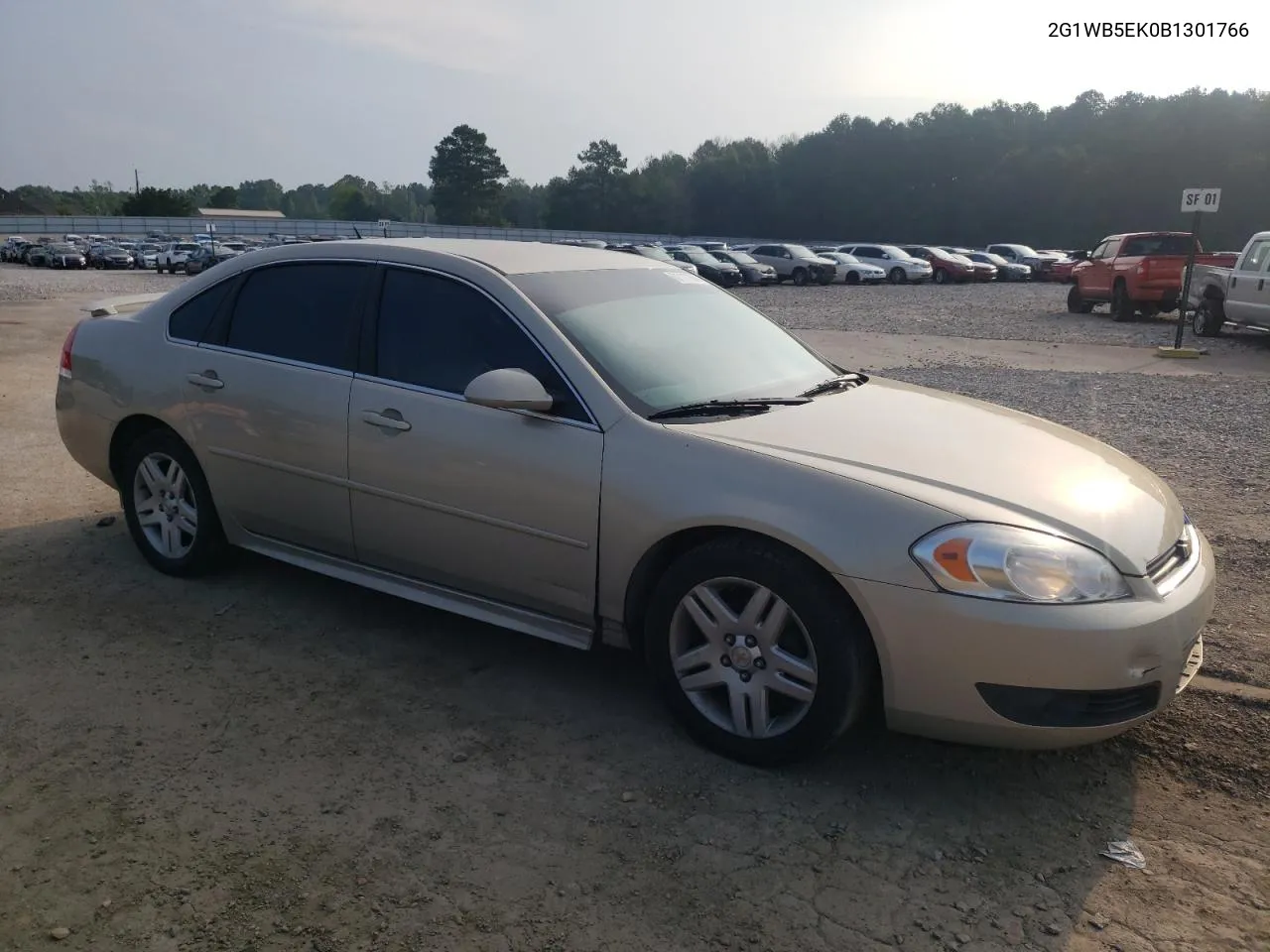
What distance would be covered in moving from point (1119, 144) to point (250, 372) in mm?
76230

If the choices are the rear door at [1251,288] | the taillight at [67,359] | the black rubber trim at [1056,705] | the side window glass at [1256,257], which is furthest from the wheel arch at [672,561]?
the side window glass at [1256,257]

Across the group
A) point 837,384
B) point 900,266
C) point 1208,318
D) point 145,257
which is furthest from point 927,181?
point 837,384

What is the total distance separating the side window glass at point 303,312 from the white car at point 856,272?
35.2 m

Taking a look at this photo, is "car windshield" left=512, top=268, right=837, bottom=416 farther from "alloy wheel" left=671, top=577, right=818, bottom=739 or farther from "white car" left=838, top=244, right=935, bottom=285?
"white car" left=838, top=244, right=935, bottom=285

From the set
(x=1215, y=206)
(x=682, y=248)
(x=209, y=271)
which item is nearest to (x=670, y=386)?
(x=209, y=271)

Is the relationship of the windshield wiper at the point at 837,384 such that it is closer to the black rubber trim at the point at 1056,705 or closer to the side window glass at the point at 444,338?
the side window glass at the point at 444,338

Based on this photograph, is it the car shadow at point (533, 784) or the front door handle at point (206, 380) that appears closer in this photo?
the car shadow at point (533, 784)

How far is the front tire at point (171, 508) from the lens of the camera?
15.7 ft

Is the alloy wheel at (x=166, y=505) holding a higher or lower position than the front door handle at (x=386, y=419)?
lower

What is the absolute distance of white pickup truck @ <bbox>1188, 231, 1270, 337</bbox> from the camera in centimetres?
1567

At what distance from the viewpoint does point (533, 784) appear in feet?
10.6

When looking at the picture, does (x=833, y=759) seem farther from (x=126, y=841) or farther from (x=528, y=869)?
(x=126, y=841)

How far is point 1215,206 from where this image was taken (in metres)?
15.5

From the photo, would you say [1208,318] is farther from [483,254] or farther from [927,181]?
[927,181]
